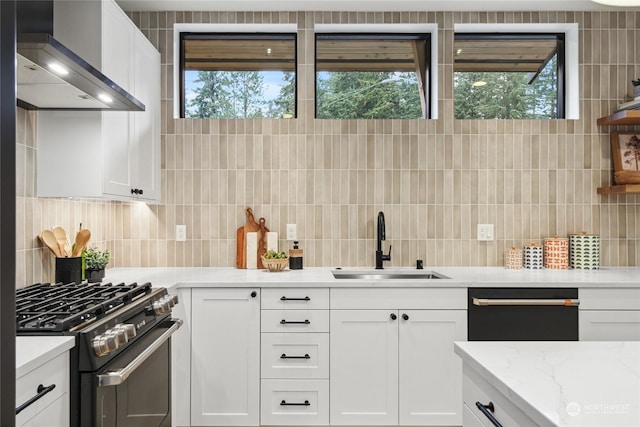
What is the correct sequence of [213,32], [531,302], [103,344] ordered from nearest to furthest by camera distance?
[103,344] → [531,302] → [213,32]

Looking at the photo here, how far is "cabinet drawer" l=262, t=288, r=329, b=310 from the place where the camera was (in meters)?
2.63

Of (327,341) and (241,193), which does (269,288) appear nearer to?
(327,341)

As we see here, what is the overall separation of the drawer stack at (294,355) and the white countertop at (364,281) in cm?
10

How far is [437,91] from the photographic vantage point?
3.26 metres

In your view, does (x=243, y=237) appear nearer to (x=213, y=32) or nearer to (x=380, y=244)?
(x=380, y=244)

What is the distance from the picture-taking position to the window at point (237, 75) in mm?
3389

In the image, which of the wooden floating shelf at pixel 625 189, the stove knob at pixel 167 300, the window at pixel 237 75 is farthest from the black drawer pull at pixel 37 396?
the wooden floating shelf at pixel 625 189

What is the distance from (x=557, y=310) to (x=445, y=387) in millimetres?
737

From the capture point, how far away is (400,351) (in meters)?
2.64

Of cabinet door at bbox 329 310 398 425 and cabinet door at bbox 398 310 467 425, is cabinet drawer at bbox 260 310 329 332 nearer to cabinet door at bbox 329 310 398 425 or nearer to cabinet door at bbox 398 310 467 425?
cabinet door at bbox 329 310 398 425

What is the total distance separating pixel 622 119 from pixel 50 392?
3.34 m

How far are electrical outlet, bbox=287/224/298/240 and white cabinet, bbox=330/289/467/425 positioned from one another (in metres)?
0.71

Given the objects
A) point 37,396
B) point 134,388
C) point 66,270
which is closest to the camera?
point 37,396

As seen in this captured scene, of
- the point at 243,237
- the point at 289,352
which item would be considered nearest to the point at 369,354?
the point at 289,352
